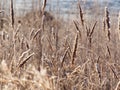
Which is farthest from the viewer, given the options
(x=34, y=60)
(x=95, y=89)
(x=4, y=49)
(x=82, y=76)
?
(x=4, y=49)

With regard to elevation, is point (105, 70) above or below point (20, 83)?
below

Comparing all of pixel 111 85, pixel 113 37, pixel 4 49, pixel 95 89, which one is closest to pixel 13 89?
pixel 95 89

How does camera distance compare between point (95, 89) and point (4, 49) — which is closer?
point (95, 89)

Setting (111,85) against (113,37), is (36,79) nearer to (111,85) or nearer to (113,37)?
(111,85)

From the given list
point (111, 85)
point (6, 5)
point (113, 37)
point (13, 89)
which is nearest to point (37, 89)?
point (13, 89)

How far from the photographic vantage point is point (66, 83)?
58.4 inches

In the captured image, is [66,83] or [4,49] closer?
[66,83]

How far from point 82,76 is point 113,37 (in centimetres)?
168

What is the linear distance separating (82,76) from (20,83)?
0.74 m

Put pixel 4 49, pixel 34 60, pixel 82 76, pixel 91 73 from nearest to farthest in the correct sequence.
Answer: pixel 82 76
pixel 91 73
pixel 34 60
pixel 4 49

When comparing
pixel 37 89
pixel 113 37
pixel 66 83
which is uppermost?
pixel 37 89

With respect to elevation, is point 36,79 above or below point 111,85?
above

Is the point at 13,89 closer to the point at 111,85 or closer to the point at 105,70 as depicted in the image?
the point at 111,85

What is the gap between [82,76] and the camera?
1692 millimetres
